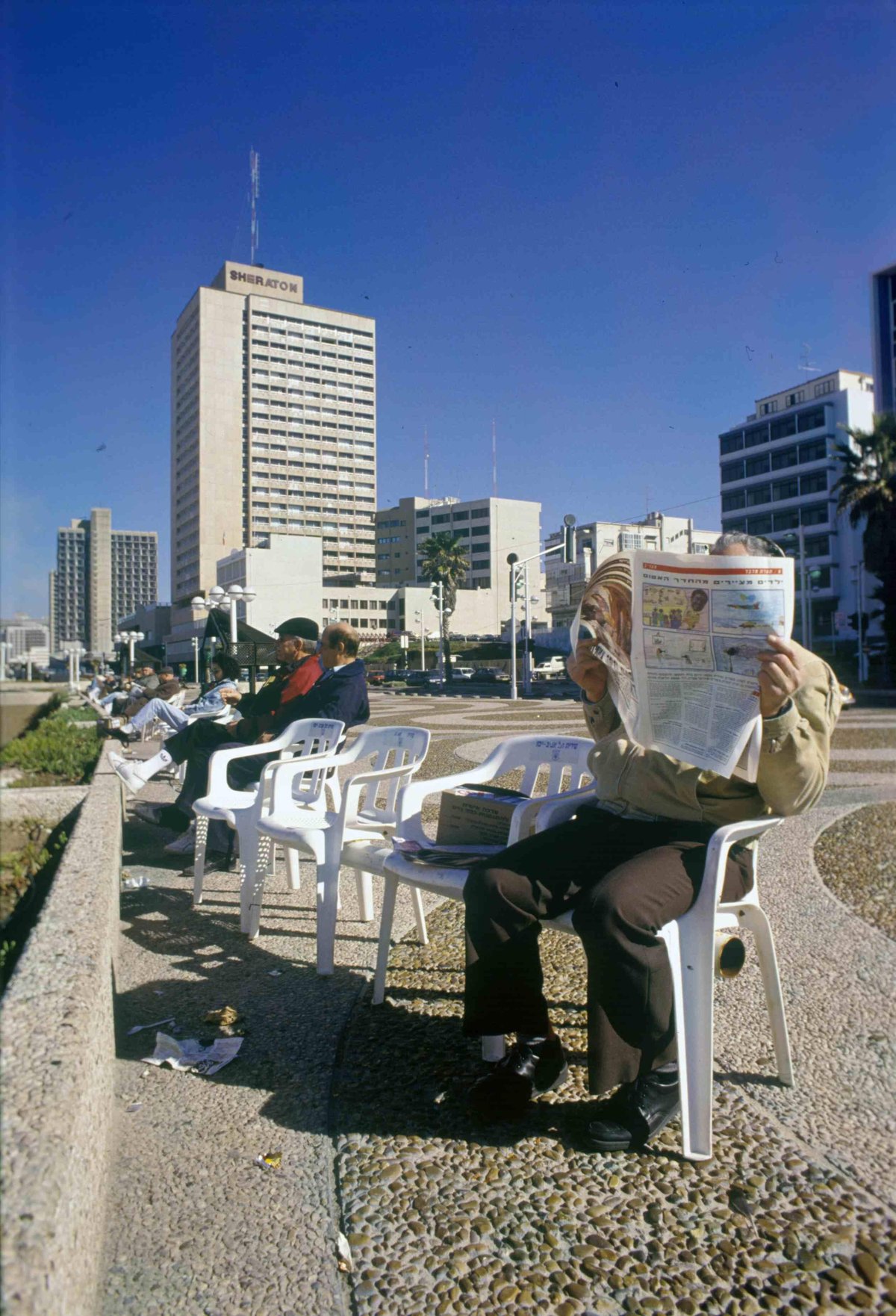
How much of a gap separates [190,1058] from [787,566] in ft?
7.46

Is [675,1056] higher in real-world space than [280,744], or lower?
lower

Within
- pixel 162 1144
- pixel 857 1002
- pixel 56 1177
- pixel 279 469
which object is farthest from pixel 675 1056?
pixel 279 469

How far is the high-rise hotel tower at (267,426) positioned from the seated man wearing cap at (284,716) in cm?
11300

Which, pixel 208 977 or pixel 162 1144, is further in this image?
pixel 208 977

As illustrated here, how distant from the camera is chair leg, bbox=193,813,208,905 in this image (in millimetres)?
4484

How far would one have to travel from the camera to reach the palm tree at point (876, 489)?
37656 mm

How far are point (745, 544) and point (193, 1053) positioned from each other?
90.9 inches

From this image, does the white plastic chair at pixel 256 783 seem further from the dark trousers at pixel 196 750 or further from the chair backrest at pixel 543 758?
the chair backrest at pixel 543 758

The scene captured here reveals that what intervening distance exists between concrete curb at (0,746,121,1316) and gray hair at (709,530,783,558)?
1.93 metres

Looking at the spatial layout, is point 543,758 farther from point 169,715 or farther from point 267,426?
point 267,426

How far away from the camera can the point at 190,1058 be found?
2697 millimetres

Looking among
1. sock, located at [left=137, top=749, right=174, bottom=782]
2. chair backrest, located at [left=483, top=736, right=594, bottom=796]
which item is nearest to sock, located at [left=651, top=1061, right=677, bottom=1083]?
chair backrest, located at [left=483, top=736, right=594, bottom=796]

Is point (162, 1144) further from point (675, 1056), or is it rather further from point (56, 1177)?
point (675, 1056)

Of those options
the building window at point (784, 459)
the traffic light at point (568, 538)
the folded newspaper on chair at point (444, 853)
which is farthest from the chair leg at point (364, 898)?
the building window at point (784, 459)
